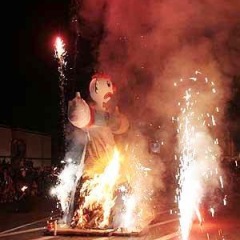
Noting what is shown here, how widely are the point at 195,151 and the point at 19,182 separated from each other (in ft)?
23.6

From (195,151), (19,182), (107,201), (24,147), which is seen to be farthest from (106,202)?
(195,151)

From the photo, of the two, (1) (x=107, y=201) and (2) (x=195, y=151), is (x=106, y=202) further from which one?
(2) (x=195, y=151)

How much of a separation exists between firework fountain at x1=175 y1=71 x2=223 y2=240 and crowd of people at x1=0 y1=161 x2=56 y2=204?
488 cm

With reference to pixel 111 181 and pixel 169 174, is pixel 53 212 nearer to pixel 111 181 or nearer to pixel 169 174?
pixel 111 181

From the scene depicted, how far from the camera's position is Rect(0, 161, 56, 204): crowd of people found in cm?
1559

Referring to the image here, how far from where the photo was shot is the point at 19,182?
52.2 feet

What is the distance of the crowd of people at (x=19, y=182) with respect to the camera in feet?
51.2

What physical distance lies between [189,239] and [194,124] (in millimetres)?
10498

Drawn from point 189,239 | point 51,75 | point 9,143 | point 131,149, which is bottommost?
point 189,239

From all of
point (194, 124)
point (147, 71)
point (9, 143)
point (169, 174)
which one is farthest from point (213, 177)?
point (147, 71)

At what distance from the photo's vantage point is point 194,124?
1894cm

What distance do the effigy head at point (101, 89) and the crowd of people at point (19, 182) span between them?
6.57m

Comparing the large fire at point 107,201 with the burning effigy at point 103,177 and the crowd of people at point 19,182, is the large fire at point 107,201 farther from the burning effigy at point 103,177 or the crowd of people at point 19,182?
the crowd of people at point 19,182

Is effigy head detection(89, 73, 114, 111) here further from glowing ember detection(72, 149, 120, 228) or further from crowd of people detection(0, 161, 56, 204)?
crowd of people detection(0, 161, 56, 204)
